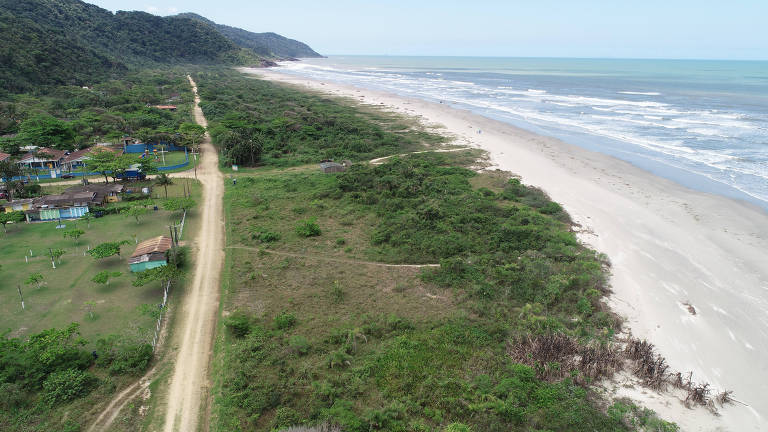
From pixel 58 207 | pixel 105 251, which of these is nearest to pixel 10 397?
pixel 105 251

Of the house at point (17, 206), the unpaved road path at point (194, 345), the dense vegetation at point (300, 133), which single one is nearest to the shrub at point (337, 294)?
the unpaved road path at point (194, 345)

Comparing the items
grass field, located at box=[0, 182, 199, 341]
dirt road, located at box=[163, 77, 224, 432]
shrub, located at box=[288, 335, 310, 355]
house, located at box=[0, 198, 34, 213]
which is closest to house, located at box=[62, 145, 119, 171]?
house, located at box=[0, 198, 34, 213]

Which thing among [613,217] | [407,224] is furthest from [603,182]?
[407,224]

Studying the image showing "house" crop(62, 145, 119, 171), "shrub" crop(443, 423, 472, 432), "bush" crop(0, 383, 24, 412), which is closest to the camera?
"shrub" crop(443, 423, 472, 432)

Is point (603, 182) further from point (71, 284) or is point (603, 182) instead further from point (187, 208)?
point (71, 284)

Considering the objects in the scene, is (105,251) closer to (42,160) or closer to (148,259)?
(148,259)

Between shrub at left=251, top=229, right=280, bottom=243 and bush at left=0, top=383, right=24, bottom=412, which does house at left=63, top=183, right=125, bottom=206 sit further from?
bush at left=0, top=383, right=24, bottom=412
